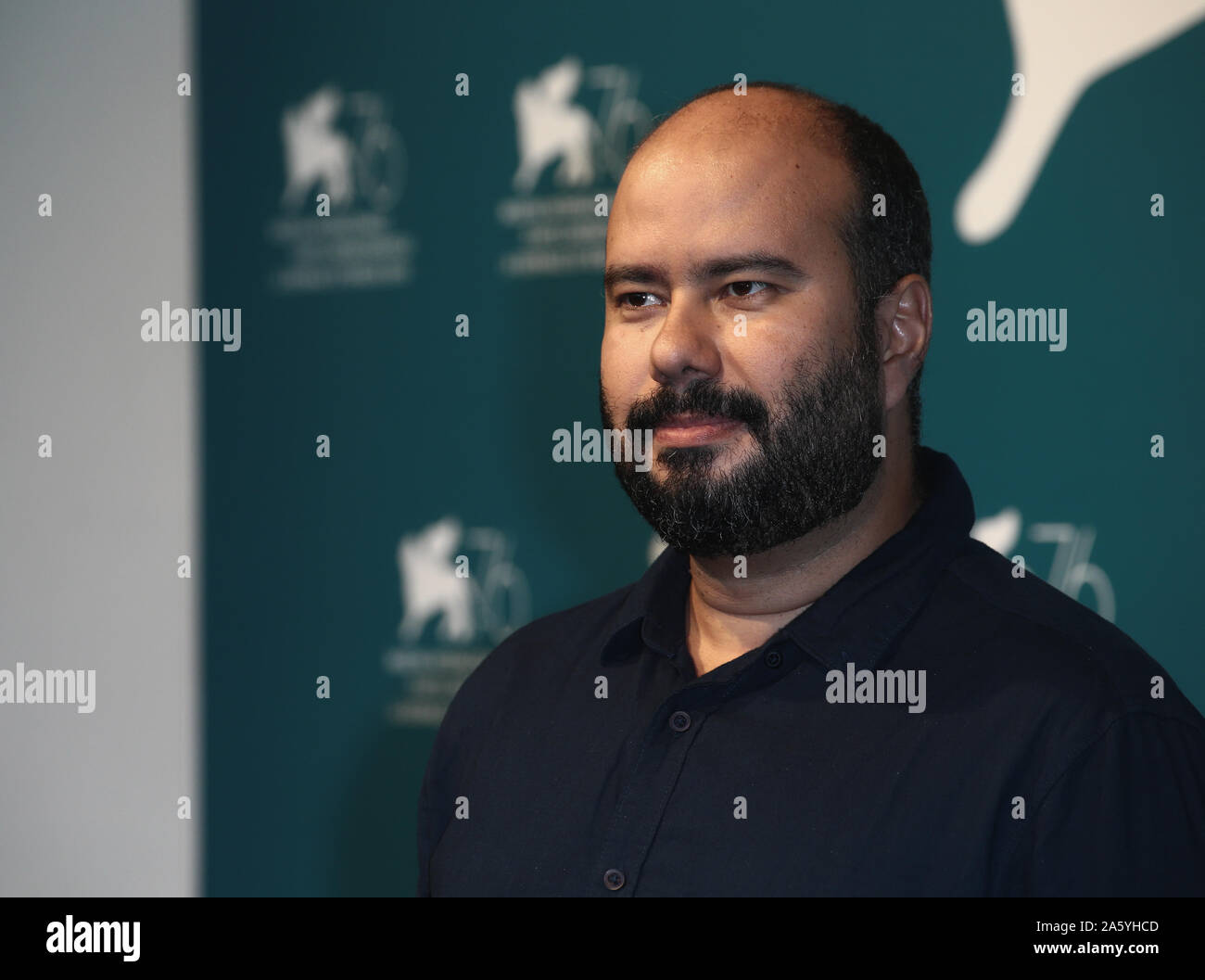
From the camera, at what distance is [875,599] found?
1.35m

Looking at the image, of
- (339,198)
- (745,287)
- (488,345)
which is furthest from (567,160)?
(745,287)

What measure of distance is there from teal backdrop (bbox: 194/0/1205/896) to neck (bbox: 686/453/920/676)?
531 mm

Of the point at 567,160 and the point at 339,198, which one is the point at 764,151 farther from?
the point at 339,198

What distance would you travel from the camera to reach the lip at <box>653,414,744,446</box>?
1386 millimetres

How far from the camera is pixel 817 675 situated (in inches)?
52.0

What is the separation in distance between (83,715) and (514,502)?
3.29 ft

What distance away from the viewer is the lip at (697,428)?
1386mm

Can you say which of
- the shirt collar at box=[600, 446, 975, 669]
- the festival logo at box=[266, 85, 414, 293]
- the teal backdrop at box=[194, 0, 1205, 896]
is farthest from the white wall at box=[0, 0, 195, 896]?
the shirt collar at box=[600, 446, 975, 669]

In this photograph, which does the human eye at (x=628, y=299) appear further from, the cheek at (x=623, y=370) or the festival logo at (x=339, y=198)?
the festival logo at (x=339, y=198)

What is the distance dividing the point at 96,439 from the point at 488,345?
85 centimetres

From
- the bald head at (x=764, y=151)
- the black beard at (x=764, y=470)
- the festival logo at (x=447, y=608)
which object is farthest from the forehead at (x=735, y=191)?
the festival logo at (x=447, y=608)

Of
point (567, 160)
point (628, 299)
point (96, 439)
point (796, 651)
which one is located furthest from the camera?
point (96, 439)
